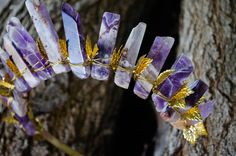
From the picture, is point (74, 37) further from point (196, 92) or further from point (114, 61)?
point (196, 92)

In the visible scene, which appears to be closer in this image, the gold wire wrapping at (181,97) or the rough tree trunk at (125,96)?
the gold wire wrapping at (181,97)

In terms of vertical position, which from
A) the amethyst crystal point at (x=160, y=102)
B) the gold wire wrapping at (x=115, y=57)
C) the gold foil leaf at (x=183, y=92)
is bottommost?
the amethyst crystal point at (x=160, y=102)

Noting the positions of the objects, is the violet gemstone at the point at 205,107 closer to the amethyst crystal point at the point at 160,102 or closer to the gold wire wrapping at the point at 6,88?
the amethyst crystal point at the point at 160,102

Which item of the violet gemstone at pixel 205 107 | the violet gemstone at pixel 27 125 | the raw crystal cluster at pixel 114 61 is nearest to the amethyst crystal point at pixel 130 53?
the raw crystal cluster at pixel 114 61

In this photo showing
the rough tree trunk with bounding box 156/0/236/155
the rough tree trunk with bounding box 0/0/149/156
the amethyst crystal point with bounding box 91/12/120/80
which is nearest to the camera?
the amethyst crystal point with bounding box 91/12/120/80

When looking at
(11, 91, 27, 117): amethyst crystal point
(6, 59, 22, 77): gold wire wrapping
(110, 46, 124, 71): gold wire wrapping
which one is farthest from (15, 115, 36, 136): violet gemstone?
(110, 46, 124, 71): gold wire wrapping

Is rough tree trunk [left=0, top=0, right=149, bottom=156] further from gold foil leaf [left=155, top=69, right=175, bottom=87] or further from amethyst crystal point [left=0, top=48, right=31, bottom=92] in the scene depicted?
gold foil leaf [left=155, top=69, right=175, bottom=87]

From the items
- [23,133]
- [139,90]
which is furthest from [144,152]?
[139,90]
